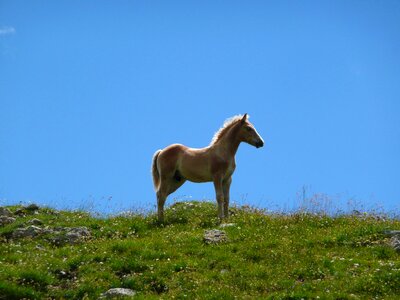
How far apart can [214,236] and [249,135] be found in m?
5.65

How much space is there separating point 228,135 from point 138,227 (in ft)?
17.1

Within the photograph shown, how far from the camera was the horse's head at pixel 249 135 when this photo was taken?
25.6 m

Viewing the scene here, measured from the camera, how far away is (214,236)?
2145 cm

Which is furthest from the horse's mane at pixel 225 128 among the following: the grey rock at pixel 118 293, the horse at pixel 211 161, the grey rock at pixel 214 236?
the grey rock at pixel 118 293

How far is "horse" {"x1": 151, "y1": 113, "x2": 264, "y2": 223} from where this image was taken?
25.2m

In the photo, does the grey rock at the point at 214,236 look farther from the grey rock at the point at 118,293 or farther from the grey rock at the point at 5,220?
the grey rock at the point at 5,220

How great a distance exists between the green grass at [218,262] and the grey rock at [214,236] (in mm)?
218

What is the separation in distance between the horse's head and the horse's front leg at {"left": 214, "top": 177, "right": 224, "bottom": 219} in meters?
1.99

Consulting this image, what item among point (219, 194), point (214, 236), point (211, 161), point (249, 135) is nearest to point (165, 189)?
point (211, 161)

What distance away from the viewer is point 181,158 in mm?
25922

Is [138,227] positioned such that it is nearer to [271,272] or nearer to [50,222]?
[50,222]

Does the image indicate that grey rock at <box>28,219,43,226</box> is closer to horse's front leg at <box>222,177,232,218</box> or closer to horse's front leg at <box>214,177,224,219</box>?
horse's front leg at <box>214,177,224,219</box>

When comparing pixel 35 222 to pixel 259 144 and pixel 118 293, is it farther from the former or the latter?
pixel 259 144

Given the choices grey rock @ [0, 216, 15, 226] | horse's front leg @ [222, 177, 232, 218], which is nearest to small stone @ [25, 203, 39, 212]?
grey rock @ [0, 216, 15, 226]
